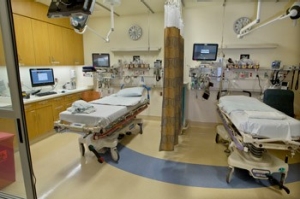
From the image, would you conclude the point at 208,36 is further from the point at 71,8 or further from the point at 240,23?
the point at 71,8

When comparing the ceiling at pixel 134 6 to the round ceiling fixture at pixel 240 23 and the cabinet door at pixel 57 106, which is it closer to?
the round ceiling fixture at pixel 240 23

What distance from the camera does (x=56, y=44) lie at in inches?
172

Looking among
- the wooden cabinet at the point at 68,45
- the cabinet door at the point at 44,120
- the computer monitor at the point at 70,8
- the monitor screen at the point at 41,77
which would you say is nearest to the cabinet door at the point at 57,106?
the cabinet door at the point at 44,120

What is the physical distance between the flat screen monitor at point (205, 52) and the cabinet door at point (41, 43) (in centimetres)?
327

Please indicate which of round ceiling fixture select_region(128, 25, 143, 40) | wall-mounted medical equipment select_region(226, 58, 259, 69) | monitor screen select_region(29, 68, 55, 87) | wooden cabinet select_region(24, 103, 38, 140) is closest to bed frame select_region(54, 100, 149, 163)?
wooden cabinet select_region(24, 103, 38, 140)

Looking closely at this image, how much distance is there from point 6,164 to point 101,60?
3.41 meters

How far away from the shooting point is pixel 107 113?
281 centimetres

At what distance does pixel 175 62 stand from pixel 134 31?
2.72 m

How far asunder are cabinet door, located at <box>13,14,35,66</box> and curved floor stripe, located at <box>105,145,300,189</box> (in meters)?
2.48

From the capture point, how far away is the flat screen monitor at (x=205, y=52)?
400cm

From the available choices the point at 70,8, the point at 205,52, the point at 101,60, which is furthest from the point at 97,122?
the point at 101,60

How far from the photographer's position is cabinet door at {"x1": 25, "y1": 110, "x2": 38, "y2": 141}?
11.2 ft

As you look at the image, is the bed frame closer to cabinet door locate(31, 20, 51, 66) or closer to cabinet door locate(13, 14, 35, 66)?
cabinet door locate(13, 14, 35, 66)

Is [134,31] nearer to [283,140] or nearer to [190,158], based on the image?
[190,158]
